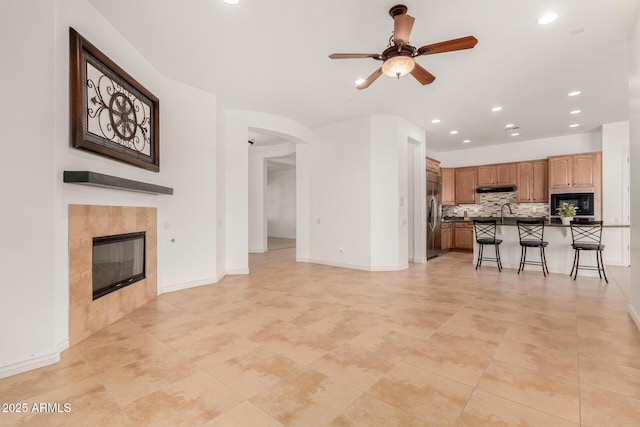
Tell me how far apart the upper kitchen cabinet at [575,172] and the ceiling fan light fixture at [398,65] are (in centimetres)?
671

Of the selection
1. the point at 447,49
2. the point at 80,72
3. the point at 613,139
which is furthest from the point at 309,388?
the point at 613,139

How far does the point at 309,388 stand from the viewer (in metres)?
2.03

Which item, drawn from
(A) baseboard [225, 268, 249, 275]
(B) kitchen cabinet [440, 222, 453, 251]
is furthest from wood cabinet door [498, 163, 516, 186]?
(A) baseboard [225, 268, 249, 275]

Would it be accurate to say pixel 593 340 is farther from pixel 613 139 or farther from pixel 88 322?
pixel 613 139

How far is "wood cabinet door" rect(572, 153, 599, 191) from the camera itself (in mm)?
6945

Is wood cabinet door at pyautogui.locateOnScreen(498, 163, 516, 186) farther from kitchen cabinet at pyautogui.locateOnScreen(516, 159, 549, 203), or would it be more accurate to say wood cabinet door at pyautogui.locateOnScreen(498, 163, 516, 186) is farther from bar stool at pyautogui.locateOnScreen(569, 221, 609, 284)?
bar stool at pyautogui.locateOnScreen(569, 221, 609, 284)

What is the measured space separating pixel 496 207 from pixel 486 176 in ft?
Result: 3.28

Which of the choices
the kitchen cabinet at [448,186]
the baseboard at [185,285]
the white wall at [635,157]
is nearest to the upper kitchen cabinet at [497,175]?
the kitchen cabinet at [448,186]

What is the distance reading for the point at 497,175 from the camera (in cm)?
850

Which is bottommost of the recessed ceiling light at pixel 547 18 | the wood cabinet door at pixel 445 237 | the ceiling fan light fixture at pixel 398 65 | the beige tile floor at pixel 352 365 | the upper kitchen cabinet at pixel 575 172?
the beige tile floor at pixel 352 365

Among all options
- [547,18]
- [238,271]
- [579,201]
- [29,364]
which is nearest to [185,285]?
[238,271]

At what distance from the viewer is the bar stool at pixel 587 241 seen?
5.12 metres

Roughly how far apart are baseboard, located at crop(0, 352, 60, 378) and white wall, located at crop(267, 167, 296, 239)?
34.5ft

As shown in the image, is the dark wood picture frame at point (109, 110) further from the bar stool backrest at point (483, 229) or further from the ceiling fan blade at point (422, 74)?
the bar stool backrest at point (483, 229)
